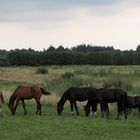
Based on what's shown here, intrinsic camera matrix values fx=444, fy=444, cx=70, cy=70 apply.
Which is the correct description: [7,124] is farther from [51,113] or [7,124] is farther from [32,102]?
[32,102]

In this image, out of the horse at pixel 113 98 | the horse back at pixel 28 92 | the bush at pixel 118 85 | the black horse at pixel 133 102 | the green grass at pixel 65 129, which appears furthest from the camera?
the bush at pixel 118 85

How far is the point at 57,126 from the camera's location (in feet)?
60.2

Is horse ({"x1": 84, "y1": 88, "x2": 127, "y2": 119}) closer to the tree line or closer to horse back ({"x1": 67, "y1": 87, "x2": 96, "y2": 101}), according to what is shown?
horse back ({"x1": 67, "y1": 87, "x2": 96, "y2": 101})

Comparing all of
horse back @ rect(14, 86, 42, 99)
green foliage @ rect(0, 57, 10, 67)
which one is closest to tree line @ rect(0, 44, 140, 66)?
green foliage @ rect(0, 57, 10, 67)

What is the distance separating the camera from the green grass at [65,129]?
15.8 meters

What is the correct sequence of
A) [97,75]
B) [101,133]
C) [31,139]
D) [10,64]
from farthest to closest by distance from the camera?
1. [10,64]
2. [97,75]
3. [101,133]
4. [31,139]

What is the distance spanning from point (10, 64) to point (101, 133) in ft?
293

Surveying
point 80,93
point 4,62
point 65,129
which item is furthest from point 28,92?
point 4,62

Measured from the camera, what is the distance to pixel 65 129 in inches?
688

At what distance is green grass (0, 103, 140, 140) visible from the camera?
15.8 meters

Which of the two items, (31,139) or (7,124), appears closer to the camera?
(31,139)

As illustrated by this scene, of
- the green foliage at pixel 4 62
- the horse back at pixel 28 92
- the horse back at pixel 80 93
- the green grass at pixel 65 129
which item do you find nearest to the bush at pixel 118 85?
the horse back at pixel 80 93

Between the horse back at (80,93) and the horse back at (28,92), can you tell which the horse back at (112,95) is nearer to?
the horse back at (80,93)

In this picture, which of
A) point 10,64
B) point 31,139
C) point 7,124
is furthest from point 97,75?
point 10,64
